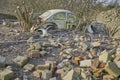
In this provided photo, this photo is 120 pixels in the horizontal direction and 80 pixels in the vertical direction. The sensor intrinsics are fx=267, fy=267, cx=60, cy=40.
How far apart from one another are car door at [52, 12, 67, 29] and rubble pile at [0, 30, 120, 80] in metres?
6.45

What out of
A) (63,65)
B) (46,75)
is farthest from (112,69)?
(46,75)

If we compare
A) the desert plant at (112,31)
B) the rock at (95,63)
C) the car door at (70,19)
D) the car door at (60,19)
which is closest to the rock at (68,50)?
the rock at (95,63)

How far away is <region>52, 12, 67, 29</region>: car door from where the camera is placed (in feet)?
41.1

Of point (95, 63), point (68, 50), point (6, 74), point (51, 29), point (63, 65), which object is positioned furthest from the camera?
point (51, 29)

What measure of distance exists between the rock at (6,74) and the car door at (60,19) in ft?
25.9

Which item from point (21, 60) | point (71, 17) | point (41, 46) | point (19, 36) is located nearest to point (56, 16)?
point (71, 17)

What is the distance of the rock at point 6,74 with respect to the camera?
4535 mm

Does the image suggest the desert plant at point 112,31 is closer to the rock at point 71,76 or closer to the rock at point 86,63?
the rock at point 86,63

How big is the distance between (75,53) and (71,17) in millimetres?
7402

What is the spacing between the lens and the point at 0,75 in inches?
180

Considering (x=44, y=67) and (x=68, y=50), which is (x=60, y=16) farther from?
(x=44, y=67)

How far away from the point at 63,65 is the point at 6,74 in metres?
1.16

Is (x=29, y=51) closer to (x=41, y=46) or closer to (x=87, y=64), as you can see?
(x=41, y=46)

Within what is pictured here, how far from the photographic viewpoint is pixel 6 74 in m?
4.58
